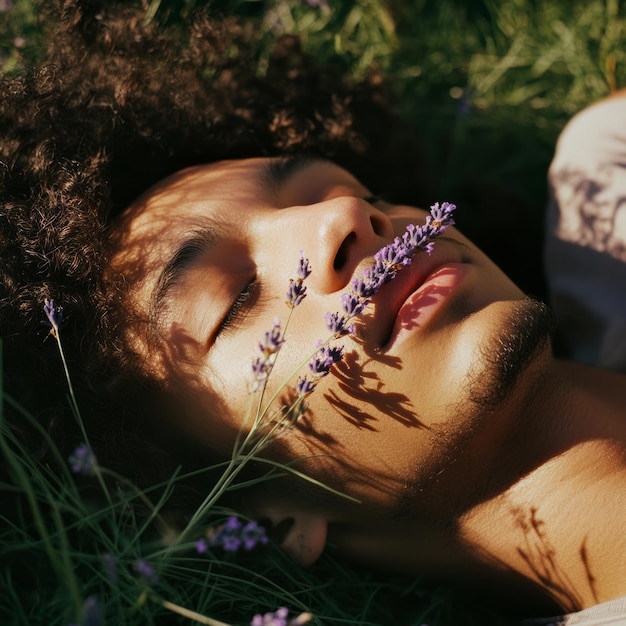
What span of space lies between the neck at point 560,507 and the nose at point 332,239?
72 centimetres

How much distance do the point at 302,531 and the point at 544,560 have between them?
30.8 inches

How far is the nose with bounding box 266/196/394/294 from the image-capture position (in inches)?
75.4

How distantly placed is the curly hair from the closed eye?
1.17ft

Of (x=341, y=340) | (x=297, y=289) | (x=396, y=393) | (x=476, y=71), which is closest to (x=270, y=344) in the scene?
(x=297, y=289)

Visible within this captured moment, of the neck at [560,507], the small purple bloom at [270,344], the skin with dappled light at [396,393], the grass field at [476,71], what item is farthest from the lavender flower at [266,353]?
the grass field at [476,71]

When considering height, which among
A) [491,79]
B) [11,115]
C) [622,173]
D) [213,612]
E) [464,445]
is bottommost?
[213,612]

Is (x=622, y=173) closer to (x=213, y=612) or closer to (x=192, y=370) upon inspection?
(x=192, y=370)

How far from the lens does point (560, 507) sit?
2.07 metres

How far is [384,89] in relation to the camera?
11.3 ft

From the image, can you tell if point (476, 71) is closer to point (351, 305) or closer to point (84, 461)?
point (351, 305)

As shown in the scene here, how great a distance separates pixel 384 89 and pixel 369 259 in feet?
5.98

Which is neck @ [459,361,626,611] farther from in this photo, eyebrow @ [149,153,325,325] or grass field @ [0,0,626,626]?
eyebrow @ [149,153,325,325]

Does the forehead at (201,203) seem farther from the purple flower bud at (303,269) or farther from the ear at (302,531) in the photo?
the ear at (302,531)

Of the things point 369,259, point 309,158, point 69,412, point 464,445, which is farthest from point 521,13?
point 69,412
